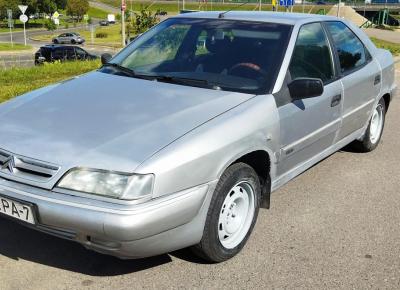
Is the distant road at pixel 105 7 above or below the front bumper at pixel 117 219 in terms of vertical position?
below

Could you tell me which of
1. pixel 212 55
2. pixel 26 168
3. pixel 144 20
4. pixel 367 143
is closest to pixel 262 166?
pixel 212 55

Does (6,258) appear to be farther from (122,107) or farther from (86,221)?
(122,107)

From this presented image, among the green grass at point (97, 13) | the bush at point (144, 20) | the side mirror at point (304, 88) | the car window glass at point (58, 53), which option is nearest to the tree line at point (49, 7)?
Answer: the green grass at point (97, 13)

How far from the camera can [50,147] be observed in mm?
2881

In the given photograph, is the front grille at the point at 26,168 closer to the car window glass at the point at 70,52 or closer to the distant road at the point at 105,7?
the car window glass at the point at 70,52

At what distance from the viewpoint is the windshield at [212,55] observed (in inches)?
150

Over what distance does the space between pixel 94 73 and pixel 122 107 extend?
1.04m

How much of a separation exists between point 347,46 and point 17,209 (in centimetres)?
344

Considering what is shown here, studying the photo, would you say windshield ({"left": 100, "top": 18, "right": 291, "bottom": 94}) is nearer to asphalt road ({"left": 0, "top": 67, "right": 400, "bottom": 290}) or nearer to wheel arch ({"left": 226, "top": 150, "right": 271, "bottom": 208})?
wheel arch ({"left": 226, "top": 150, "right": 271, "bottom": 208})

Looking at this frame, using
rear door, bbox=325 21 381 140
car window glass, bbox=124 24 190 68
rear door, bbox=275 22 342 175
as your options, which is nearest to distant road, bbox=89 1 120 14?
rear door, bbox=325 21 381 140

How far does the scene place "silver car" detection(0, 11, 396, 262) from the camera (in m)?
2.74

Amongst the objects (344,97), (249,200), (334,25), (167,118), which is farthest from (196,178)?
(334,25)

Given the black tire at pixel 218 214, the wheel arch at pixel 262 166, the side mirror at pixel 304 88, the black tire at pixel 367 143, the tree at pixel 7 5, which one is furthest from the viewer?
the tree at pixel 7 5

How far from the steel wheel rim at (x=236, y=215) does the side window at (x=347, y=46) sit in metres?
1.79
